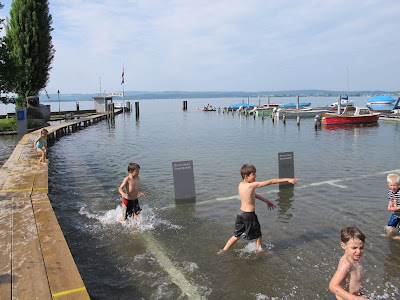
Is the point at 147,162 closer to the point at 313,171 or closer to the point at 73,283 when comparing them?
the point at 313,171

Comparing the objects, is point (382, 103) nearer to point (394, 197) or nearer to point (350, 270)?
point (394, 197)

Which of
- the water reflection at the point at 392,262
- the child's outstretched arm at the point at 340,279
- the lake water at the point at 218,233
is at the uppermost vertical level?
the child's outstretched arm at the point at 340,279

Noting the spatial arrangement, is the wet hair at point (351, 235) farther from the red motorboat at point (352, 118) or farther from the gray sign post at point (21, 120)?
the red motorboat at point (352, 118)

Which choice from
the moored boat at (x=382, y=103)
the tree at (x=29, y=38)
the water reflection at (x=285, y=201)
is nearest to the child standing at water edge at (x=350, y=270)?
the water reflection at (x=285, y=201)

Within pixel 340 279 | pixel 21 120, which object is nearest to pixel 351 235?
pixel 340 279

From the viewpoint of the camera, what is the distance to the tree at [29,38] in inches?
1335

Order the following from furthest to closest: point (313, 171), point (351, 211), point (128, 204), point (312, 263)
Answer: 1. point (313, 171)
2. point (351, 211)
3. point (128, 204)
4. point (312, 263)

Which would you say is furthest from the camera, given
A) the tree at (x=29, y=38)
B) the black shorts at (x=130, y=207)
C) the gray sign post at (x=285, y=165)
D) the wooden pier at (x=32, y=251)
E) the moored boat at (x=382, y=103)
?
the moored boat at (x=382, y=103)

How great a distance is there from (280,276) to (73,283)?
10.4 ft

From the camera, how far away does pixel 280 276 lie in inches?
213

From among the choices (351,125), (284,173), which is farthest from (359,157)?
(351,125)

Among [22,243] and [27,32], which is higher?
[27,32]

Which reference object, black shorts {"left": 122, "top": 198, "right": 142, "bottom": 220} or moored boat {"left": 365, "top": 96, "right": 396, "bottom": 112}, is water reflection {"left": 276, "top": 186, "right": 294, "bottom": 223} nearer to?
black shorts {"left": 122, "top": 198, "right": 142, "bottom": 220}

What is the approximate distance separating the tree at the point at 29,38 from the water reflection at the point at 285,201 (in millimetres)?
31254
